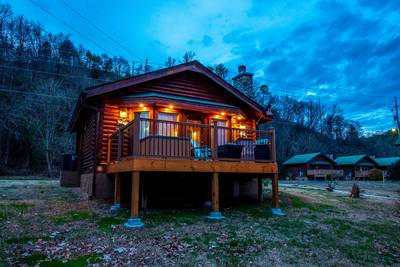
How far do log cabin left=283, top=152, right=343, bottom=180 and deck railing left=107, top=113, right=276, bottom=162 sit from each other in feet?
100

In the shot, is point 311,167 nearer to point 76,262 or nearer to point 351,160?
point 351,160

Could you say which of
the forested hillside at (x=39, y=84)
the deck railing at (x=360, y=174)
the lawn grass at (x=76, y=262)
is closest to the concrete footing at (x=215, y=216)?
the lawn grass at (x=76, y=262)

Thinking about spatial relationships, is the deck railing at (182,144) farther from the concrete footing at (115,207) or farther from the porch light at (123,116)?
the concrete footing at (115,207)

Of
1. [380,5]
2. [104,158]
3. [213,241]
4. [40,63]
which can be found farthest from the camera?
[40,63]

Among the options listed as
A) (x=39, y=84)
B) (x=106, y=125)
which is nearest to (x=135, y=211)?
(x=106, y=125)

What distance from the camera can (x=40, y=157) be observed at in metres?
27.0

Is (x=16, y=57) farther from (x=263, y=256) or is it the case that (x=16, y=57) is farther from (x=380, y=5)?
(x=380, y=5)

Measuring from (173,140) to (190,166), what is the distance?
1.02m

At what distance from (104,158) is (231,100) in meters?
5.95

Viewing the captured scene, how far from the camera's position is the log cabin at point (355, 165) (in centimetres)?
4322

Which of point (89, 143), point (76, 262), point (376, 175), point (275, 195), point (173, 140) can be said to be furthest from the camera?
point (376, 175)

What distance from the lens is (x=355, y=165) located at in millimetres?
44219

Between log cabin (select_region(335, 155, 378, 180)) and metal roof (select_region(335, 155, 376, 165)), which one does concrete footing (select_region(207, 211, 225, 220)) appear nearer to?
log cabin (select_region(335, 155, 378, 180))

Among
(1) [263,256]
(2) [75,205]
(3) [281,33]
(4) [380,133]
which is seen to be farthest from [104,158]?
(4) [380,133]
